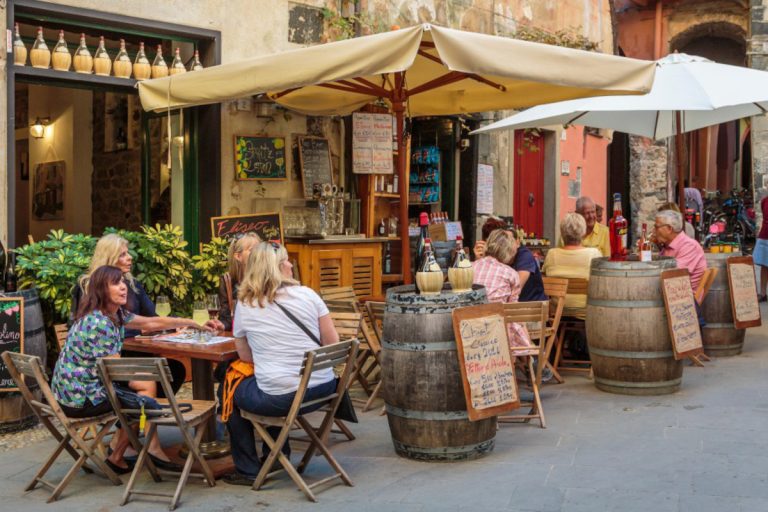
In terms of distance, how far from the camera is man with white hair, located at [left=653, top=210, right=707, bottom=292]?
8.02 m

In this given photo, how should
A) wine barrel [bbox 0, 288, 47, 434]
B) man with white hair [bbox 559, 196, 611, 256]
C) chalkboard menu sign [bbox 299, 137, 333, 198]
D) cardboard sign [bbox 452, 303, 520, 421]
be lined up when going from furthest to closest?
chalkboard menu sign [bbox 299, 137, 333, 198] < man with white hair [bbox 559, 196, 611, 256] < wine barrel [bbox 0, 288, 47, 434] < cardboard sign [bbox 452, 303, 520, 421]

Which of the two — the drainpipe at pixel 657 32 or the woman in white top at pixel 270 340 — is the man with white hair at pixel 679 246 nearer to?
the woman in white top at pixel 270 340

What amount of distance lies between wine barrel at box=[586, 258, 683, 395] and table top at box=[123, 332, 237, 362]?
285 centimetres

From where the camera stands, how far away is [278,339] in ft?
15.7

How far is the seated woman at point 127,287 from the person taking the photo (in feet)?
18.4

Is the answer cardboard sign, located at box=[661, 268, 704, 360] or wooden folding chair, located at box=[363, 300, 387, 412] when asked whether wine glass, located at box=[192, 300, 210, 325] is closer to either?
wooden folding chair, located at box=[363, 300, 387, 412]

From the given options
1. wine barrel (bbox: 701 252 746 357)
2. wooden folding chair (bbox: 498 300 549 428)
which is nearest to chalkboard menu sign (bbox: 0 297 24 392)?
wooden folding chair (bbox: 498 300 549 428)

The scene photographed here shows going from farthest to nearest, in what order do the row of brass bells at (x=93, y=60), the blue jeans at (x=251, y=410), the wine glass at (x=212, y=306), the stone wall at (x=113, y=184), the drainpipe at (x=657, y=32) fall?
the drainpipe at (x=657, y=32), the stone wall at (x=113, y=184), the row of brass bells at (x=93, y=60), the wine glass at (x=212, y=306), the blue jeans at (x=251, y=410)

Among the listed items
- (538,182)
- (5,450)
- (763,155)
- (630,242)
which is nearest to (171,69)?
(5,450)

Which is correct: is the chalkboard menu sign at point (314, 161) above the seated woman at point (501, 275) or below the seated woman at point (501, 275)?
above

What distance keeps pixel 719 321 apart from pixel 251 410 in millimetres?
5268

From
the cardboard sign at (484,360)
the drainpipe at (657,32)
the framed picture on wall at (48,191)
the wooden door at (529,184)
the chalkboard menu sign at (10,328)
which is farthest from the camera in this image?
the drainpipe at (657,32)

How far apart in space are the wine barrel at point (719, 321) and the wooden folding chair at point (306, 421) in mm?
4770

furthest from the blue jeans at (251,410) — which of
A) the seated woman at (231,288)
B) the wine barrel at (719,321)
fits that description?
the wine barrel at (719,321)
